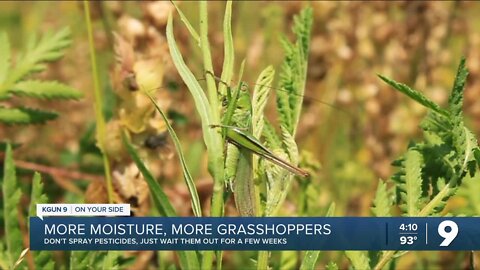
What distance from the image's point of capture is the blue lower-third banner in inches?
40.1

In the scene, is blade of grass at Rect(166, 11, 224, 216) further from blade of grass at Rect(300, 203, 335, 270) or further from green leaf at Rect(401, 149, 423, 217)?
green leaf at Rect(401, 149, 423, 217)

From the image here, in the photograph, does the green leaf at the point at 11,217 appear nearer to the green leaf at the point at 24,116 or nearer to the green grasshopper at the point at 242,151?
the green leaf at the point at 24,116

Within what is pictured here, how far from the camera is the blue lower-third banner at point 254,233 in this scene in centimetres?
102

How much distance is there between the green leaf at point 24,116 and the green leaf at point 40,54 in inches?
2.4

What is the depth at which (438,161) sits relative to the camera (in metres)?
1.12

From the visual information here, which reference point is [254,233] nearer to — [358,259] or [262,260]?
[262,260]

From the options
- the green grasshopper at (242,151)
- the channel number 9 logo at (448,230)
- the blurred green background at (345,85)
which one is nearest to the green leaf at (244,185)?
the green grasshopper at (242,151)

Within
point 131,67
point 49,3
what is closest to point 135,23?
point 131,67

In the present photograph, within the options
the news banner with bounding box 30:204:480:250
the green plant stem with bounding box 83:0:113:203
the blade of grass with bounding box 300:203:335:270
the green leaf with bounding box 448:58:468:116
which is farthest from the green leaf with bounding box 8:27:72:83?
the green leaf with bounding box 448:58:468:116

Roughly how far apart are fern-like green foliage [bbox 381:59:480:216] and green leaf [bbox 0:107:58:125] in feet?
2.18

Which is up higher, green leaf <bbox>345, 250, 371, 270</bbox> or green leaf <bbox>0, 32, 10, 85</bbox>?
green leaf <bbox>0, 32, 10, 85</bbox>

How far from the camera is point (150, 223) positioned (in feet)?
3.57

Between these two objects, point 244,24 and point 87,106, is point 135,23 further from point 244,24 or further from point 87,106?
point 244,24

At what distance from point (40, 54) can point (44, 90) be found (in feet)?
0.22
